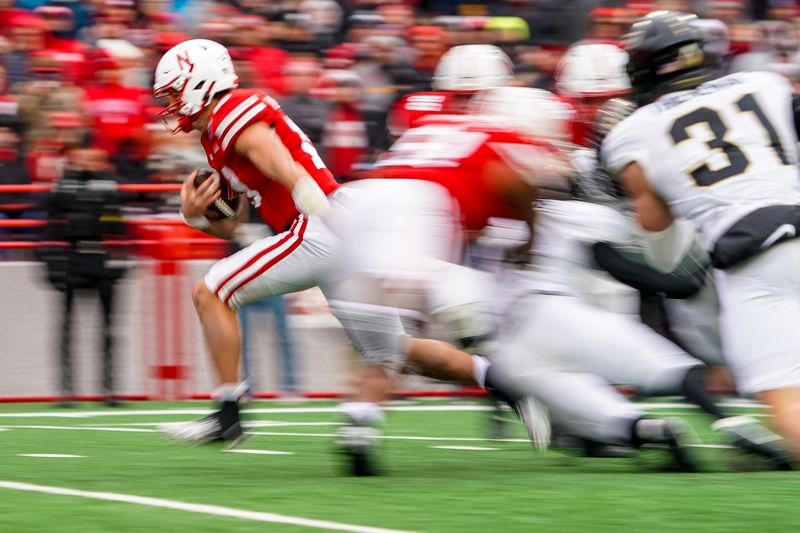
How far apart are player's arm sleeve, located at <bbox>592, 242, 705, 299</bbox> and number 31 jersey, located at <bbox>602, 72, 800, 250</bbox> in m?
0.70

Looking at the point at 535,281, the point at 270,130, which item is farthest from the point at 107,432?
the point at 535,281

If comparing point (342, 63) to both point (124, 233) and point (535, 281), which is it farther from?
point (535, 281)

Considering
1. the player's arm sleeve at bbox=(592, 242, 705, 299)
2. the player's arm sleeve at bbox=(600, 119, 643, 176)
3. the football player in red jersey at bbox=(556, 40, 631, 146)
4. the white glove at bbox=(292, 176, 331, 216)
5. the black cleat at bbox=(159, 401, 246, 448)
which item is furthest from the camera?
the football player in red jersey at bbox=(556, 40, 631, 146)

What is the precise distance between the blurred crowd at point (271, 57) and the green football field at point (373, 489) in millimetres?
3141

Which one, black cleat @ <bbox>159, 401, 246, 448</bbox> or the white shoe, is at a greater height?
the white shoe

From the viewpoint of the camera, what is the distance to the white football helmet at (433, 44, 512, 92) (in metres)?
6.67

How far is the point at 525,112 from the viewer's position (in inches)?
222

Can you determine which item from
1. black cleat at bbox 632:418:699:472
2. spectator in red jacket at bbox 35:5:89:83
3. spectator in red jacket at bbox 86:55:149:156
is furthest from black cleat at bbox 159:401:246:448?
spectator in red jacket at bbox 35:5:89:83

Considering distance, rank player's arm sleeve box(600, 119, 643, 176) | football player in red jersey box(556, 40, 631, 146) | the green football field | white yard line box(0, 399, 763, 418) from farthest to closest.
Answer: white yard line box(0, 399, 763, 418)
football player in red jersey box(556, 40, 631, 146)
player's arm sleeve box(600, 119, 643, 176)
the green football field

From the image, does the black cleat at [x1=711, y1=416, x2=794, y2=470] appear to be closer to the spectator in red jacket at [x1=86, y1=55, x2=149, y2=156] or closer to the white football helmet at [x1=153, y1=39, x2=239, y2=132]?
the white football helmet at [x1=153, y1=39, x2=239, y2=132]

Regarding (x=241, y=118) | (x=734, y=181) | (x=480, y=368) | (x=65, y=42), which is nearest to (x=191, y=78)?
(x=241, y=118)

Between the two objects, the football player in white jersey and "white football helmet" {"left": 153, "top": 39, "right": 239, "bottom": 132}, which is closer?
the football player in white jersey

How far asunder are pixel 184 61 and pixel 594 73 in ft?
8.42

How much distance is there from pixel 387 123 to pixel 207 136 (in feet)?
15.4
